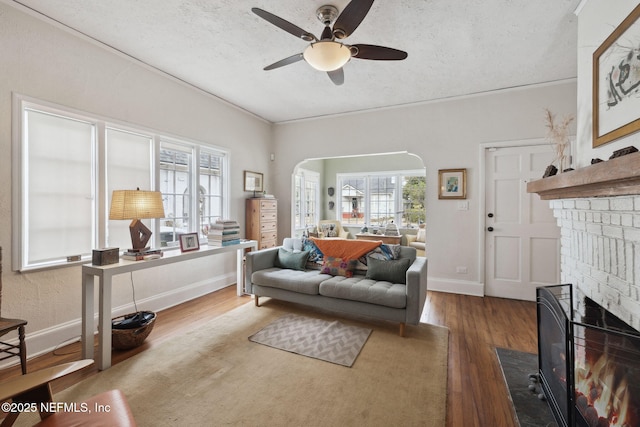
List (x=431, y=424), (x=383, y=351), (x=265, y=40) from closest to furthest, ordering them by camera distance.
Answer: (x=431, y=424)
(x=383, y=351)
(x=265, y=40)

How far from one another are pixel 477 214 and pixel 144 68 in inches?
174

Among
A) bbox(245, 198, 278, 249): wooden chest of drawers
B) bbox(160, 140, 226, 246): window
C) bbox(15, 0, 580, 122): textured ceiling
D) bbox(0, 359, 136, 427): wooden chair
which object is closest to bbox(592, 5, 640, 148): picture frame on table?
bbox(15, 0, 580, 122): textured ceiling

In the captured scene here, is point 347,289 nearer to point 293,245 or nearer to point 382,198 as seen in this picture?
point 293,245

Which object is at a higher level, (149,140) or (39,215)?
(149,140)

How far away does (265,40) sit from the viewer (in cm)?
262

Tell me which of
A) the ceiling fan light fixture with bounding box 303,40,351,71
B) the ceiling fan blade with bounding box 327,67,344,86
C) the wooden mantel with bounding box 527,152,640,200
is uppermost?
the ceiling fan blade with bounding box 327,67,344,86

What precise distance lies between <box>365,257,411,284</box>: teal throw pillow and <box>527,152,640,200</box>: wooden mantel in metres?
1.44

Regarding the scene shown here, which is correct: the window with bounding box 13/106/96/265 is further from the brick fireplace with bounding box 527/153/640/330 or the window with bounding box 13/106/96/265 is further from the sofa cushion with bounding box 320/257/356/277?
the brick fireplace with bounding box 527/153/640/330

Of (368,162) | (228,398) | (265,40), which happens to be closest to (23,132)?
(265,40)

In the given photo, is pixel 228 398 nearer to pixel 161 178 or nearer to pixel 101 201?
pixel 101 201

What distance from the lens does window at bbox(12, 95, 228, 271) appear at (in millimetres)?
2314

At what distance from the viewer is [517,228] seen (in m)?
3.73

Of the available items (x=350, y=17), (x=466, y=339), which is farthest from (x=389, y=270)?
(x=350, y=17)

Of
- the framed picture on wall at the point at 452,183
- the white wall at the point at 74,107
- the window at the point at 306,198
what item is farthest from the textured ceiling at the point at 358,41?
the window at the point at 306,198
